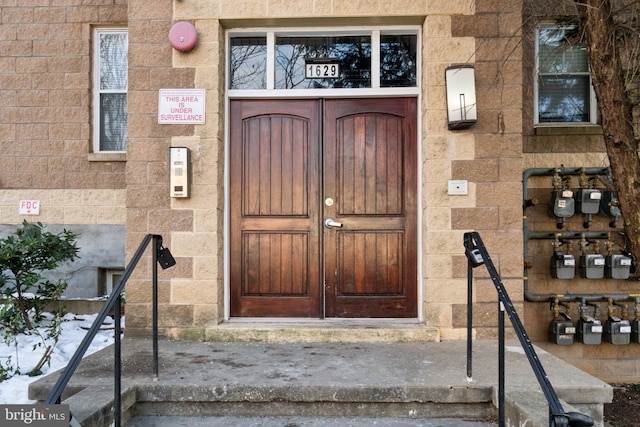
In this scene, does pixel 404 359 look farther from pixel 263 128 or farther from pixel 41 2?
pixel 41 2

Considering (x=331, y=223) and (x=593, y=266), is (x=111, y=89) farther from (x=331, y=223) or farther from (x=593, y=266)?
(x=593, y=266)

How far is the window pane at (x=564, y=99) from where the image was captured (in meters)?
5.29

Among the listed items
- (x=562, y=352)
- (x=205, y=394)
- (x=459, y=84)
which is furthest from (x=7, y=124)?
(x=562, y=352)

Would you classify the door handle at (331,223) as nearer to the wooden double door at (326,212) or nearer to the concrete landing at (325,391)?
the wooden double door at (326,212)

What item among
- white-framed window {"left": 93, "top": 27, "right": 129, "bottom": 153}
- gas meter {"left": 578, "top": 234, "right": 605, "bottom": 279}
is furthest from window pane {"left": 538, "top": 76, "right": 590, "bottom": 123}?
white-framed window {"left": 93, "top": 27, "right": 129, "bottom": 153}

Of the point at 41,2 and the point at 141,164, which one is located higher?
the point at 41,2

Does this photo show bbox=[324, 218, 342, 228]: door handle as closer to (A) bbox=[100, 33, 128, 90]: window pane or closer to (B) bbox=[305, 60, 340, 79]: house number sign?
(B) bbox=[305, 60, 340, 79]: house number sign

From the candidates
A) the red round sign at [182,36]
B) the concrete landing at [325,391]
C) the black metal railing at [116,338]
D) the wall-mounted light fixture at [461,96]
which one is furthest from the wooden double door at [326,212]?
the black metal railing at [116,338]

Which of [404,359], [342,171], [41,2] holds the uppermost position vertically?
[41,2]

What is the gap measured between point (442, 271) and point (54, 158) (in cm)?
457

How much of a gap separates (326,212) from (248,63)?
1715 mm

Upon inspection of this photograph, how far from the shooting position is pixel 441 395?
3188mm

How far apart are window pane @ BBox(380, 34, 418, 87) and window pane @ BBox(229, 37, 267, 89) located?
1.21 m

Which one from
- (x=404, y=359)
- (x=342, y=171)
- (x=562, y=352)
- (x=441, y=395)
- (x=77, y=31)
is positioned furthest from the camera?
(x=77, y=31)
